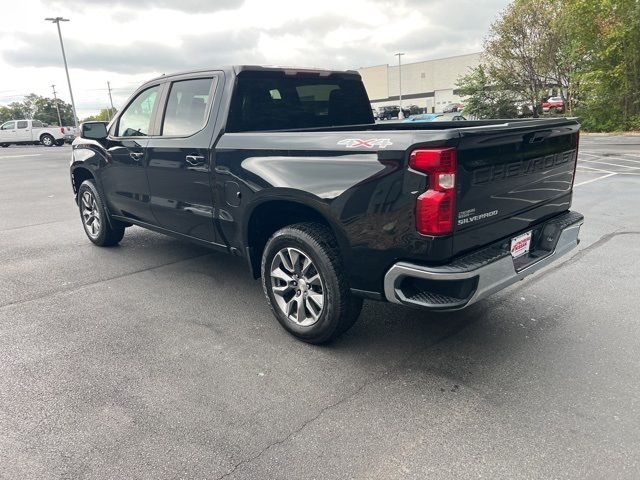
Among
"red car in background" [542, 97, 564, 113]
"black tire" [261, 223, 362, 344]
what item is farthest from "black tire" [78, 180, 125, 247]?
"red car in background" [542, 97, 564, 113]

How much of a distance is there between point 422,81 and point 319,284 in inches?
3126

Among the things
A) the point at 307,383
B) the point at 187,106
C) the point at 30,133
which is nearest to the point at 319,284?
the point at 307,383

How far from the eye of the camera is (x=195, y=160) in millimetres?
4047

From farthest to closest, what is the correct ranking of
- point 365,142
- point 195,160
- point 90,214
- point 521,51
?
point 521,51, point 90,214, point 195,160, point 365,142

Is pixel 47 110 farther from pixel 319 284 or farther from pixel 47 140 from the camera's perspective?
pixel 319 284

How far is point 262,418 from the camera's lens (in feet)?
9.00

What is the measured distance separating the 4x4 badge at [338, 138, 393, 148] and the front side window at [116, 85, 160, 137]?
246cm

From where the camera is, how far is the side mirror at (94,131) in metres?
5.35

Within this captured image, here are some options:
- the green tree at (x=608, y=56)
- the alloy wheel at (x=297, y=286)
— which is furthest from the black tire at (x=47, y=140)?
the alloy wheel at (x=297, y=286)

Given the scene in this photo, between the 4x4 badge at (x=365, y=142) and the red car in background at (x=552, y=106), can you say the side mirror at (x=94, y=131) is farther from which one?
the red car in background at (x=552, y=106)

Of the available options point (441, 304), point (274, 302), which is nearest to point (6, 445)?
point (274, 302)

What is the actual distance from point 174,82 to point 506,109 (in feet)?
99.0

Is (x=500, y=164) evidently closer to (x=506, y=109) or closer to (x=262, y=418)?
(x=262, y=418)

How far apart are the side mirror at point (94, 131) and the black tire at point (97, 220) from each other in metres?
0.64
